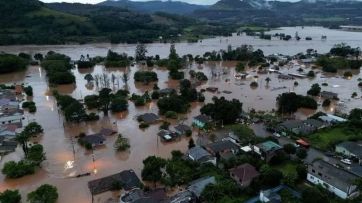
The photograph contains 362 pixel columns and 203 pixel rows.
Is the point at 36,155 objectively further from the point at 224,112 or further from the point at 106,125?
the point at 224,112

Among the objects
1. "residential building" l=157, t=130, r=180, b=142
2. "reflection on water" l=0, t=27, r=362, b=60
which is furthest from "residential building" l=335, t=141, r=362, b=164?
"reflection on water" l=0, t=27, r=362, b=60

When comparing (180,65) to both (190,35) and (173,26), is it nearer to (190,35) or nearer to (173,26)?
(190,35)

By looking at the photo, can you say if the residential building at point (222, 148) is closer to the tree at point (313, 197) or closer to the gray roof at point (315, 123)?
the tree at point (313, 197)

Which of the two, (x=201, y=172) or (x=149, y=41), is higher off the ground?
(x=149, y=41)

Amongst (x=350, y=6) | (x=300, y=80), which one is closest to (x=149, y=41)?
(x=300, y=80)

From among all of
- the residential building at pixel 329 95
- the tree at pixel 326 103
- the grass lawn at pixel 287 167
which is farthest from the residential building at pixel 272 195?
the residential building at pixel 329 95


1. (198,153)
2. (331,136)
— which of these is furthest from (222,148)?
(331,136)

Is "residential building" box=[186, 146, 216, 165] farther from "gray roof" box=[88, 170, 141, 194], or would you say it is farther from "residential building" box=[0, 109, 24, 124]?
"residential building" box=[0, 109, 24, 124]
